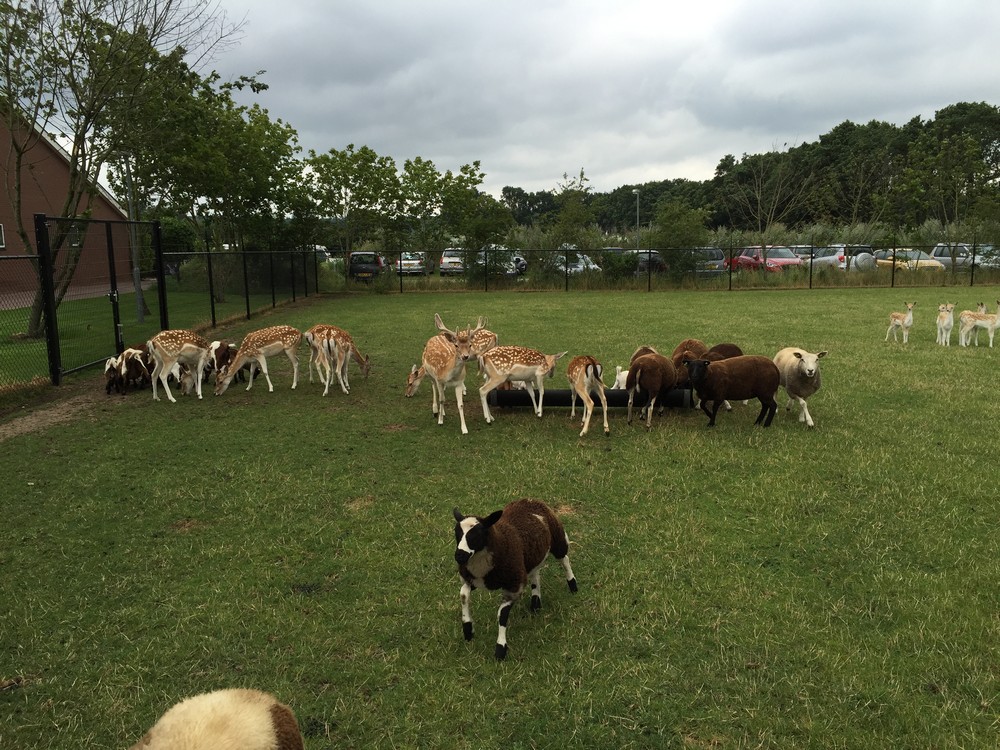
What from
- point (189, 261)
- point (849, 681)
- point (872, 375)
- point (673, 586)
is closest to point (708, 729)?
point (849, 681)

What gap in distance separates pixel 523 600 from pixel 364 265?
2724 centimetres

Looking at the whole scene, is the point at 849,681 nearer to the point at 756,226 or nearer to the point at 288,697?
the point at 288,697

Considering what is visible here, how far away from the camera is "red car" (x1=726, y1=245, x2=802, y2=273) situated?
97.3 feet

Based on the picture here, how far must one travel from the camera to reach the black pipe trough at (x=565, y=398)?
785 cm

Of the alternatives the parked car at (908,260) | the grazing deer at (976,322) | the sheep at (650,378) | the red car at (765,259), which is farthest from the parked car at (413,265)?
the sheep at (650,378)

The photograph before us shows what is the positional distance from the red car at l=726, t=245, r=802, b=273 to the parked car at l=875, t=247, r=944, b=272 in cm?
367

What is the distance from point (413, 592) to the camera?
3.98 meters

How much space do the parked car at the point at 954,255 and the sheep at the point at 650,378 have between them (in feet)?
86.7

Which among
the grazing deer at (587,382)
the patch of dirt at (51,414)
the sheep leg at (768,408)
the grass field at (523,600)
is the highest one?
the grazing deer at (587,382)

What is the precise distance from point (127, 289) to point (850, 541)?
17.7m

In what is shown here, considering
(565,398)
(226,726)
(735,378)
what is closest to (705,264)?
(565,398)

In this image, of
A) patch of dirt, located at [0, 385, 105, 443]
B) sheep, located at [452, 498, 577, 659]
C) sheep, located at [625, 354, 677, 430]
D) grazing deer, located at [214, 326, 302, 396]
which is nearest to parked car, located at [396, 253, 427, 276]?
grazing deer, located at [214, 326, 302, 396]

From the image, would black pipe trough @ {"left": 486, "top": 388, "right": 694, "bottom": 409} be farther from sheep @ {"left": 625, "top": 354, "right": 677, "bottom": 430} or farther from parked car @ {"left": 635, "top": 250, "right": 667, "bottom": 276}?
parked car @ {"left": 635, "top": 250, "right": 667, "bottom": 276}

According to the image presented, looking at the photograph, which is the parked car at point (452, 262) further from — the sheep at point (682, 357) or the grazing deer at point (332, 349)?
the sheep at point (682, 357)
